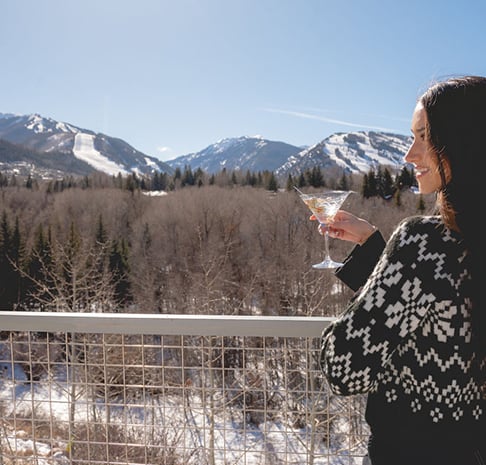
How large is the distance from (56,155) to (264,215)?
397ft

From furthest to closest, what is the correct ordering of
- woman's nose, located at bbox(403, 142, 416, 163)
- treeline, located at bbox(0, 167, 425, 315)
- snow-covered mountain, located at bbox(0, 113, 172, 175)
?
snow-covered mountain, located at bbox(0, 113, 172, 175), treeline, located at bbox(0, 167, 425, 315), woman's nose, located at bbox(403, 142, 416, 163)

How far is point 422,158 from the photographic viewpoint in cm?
89

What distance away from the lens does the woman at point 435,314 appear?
0.80m

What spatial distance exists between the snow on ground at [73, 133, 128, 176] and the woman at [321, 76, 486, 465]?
516 feet

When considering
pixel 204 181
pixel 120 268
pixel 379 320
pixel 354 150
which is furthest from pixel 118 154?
pixel 379 320

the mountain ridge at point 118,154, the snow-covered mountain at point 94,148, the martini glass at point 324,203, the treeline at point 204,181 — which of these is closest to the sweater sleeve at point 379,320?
the martini glass at point 324,203

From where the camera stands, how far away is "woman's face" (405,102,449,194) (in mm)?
855

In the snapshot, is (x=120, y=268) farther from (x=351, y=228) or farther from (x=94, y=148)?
(x=94, y=148)

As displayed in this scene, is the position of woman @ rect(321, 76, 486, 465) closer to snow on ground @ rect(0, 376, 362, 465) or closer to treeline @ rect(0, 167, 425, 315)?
snow on ground @ rect(0, 376, 362, 465)

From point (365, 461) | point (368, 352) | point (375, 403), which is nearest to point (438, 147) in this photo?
point (368, 352)

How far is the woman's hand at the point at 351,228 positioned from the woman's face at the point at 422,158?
0.27 m

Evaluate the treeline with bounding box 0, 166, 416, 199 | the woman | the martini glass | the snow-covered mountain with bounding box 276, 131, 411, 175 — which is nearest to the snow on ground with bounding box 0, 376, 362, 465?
the martini glass

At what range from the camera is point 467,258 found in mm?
805

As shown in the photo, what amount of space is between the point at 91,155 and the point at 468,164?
180811mm
